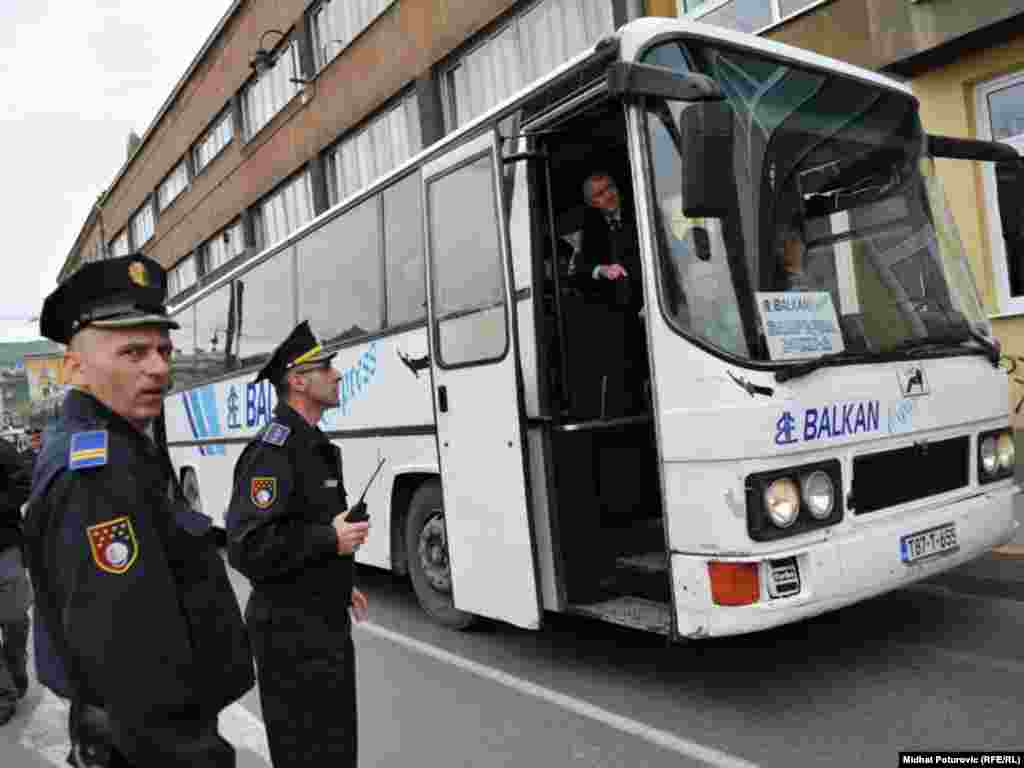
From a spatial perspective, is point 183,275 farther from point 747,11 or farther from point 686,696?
point 686,696

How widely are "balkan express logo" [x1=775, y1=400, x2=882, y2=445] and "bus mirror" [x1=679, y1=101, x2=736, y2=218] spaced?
960mm

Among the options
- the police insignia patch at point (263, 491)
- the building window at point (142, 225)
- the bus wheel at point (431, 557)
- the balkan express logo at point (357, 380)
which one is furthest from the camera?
the building window at point (142, 225)

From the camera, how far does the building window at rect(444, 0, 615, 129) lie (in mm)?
13711

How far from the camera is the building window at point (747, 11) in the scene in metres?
11.0

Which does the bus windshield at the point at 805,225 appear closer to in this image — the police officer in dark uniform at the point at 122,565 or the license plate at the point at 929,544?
the license plate at the point at 929,544

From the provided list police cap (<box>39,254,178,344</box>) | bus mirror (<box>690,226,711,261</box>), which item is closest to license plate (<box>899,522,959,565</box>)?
bus mirror (<box>690,226,711,261</box>)

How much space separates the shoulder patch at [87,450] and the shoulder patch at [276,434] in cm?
125

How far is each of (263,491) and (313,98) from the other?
20.8 m

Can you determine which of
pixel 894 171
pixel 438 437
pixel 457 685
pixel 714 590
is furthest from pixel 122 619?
pixel 894 171

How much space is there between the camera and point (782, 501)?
3881 millimetres

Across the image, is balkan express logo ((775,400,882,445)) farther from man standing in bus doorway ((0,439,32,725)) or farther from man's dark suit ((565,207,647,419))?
man standing in bus doorway ((0,439,32,725))

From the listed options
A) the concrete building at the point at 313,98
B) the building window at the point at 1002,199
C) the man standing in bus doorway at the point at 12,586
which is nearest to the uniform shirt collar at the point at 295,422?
the man standing in bus doorway at the point at 12,586

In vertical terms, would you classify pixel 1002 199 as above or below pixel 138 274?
above

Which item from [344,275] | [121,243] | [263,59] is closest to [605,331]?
[344,275]
